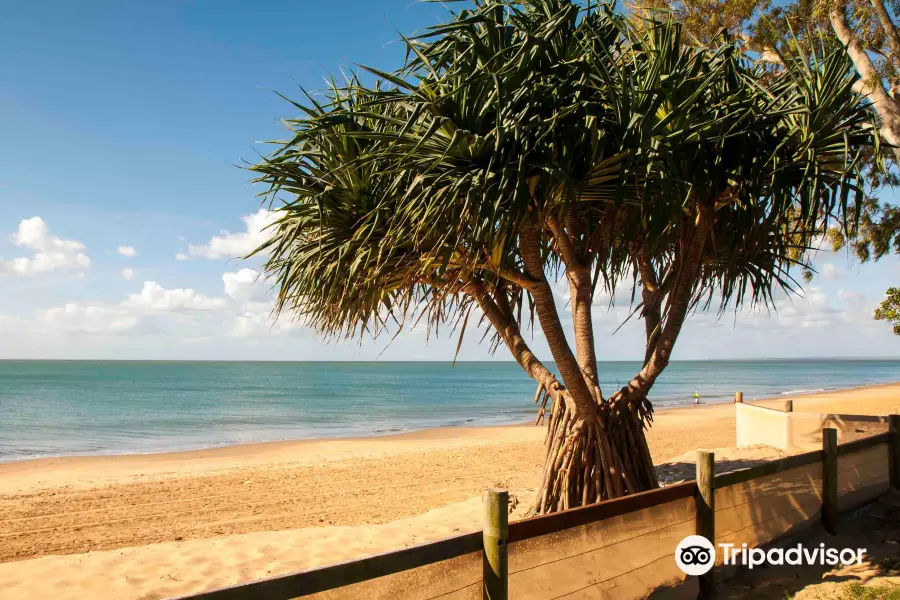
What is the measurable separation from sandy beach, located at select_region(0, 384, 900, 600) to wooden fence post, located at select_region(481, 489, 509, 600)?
11.7 ft

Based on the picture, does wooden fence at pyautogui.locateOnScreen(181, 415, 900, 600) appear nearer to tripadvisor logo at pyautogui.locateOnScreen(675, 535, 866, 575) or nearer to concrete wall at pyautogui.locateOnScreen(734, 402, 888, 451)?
tripadvisor logo at pyautogui.locateOnScreen(675, 535, 866, 575)

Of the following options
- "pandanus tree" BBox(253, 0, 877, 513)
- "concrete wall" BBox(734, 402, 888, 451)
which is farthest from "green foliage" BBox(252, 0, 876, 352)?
"concrete wall" BBox(734, 402, 888, 451)

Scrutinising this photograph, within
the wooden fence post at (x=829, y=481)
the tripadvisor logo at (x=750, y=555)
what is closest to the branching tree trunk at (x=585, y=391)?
the tripadvisor logo at (x=750, y=555)

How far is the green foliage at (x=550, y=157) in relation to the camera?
4535mm

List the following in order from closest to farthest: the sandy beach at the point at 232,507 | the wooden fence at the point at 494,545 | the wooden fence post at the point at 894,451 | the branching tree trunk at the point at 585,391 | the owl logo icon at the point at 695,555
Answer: the wooden fence at the point at 494,545 < the owl logo icon at the point at 695,555 < the branching tree trunk at the point at 585,391 < the sandy beach at the point at 232,507 < the wooden fence post at the point at 894,451

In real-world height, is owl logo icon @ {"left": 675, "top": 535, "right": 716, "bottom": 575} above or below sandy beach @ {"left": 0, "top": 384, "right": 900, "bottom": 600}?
above

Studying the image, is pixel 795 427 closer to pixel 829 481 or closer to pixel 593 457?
pixel 829 481

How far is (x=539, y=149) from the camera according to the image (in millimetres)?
4551

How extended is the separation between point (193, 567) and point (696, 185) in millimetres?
5691

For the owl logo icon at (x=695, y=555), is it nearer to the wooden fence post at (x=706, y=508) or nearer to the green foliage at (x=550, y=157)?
the wooden fence post at (x=706, y=508)

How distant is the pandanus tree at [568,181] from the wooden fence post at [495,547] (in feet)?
6.95

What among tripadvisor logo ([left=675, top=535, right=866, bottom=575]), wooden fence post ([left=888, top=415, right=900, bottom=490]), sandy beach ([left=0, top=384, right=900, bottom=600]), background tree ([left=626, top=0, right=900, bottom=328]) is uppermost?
background tree ([left=626, top=0, right=900, bottom=328])

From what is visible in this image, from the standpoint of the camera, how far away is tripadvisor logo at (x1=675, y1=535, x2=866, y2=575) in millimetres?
4102

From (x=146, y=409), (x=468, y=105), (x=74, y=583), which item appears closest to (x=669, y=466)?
(x=468, y=105)
